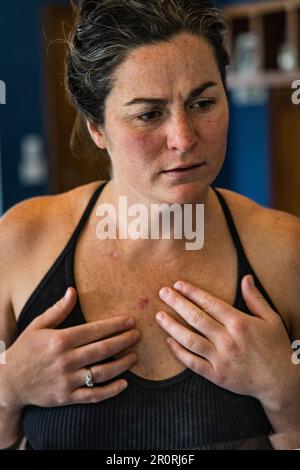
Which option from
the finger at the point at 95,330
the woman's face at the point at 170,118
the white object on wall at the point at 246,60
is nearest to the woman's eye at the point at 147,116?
the woman's face at the point at 170,118

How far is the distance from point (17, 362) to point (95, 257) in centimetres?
16

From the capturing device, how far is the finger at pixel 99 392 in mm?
784

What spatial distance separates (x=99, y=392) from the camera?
0.78 meters

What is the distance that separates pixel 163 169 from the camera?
0.74 m

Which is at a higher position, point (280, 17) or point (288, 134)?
point (280, 17)

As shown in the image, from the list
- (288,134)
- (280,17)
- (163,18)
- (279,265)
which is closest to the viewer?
(163,18)

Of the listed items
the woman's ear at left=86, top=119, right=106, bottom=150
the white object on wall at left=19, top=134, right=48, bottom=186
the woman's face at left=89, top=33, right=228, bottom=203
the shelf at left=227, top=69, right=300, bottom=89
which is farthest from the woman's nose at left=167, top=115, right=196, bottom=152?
the shelf at left=227, top=69, right=300, bottom=89

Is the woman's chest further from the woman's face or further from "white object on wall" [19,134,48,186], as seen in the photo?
"white object on wall" [19,134,48,186]

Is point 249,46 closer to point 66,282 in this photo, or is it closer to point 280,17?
point 280,17

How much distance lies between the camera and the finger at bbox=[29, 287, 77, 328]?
2.61ft

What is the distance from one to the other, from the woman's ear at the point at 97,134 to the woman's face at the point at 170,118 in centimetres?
2

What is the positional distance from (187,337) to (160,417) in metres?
0.10

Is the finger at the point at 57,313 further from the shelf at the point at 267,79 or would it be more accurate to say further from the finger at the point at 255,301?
the shelf at the point at 267,79

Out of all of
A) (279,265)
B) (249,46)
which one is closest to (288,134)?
(279,265)
